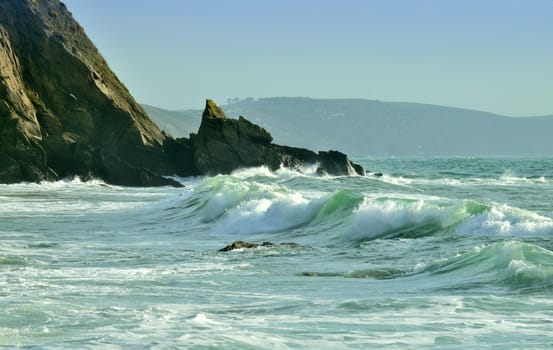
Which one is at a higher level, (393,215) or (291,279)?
(393,215)

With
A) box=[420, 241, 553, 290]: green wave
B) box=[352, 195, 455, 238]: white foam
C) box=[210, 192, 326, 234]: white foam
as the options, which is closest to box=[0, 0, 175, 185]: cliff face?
box=[210, 192, 326, 234]: white foam

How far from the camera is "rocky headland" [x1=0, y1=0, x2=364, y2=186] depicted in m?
61.5

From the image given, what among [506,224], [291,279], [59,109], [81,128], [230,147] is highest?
[59,109]

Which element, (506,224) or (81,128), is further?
(81,128)

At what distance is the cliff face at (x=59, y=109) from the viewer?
60.3 m

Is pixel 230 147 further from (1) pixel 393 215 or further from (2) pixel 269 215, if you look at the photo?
(1) pixel 393 215

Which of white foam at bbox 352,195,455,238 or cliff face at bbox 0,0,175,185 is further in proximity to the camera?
cliff face at bbox 0,0,175,185

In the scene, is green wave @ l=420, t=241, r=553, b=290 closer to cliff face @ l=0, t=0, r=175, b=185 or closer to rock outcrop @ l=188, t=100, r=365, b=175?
cliff face @ l=0, t=0, r=175, b=185

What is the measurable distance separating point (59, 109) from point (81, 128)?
75.8 inches

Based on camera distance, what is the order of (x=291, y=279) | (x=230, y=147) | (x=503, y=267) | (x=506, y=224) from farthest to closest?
(x=230, y=147), (x=506, y=224), (x=291, y=279), (x=503, y=267)

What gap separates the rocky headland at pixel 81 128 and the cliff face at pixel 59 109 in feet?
0.20

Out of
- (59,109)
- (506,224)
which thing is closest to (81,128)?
(59,109)

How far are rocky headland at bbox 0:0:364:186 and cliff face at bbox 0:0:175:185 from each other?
0.20 feet

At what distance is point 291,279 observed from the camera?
17.6m
